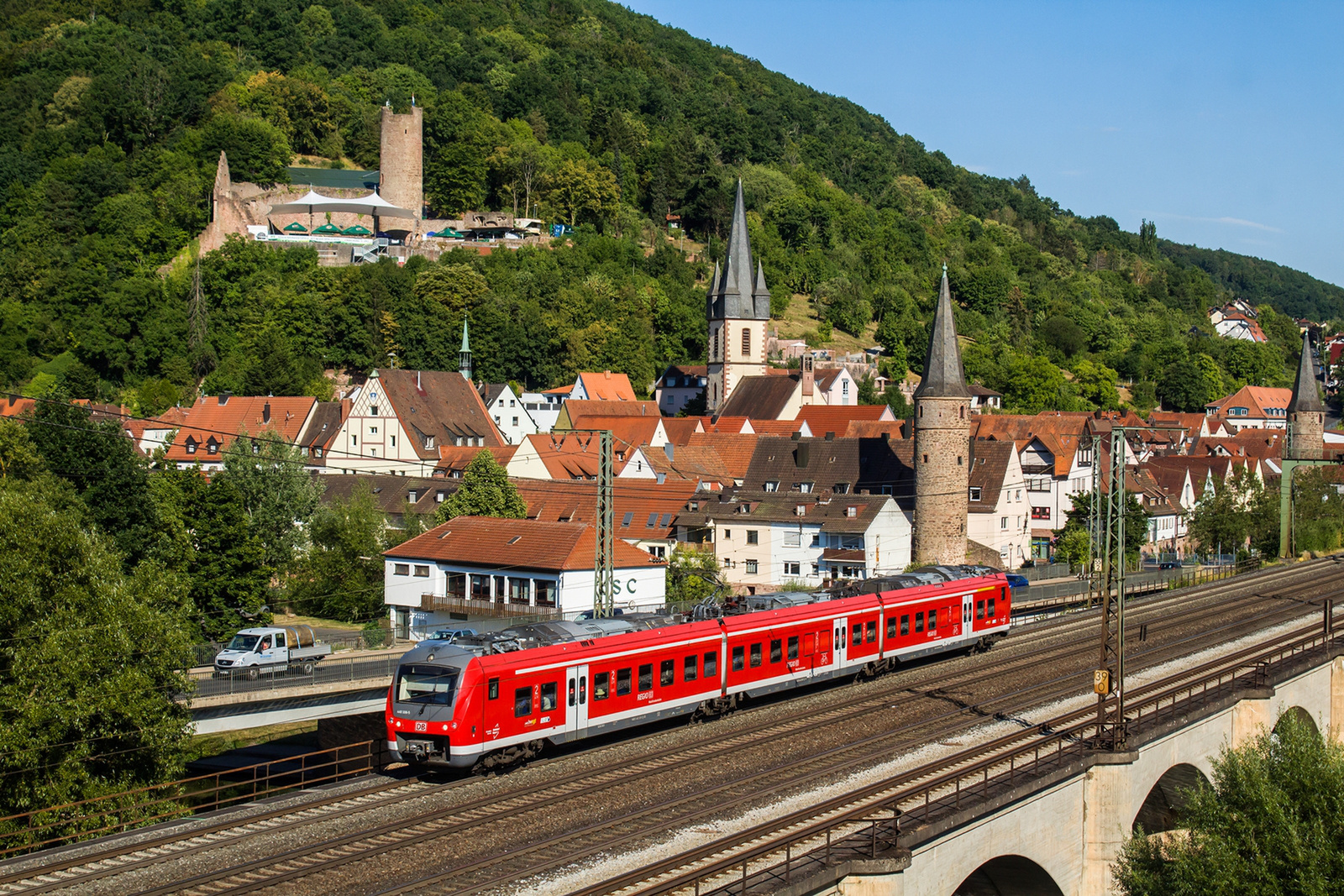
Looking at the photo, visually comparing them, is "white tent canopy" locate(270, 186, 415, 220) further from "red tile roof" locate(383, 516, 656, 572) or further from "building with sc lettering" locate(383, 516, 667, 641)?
"building with sc lettering" locate(383, 516, 667, 641)

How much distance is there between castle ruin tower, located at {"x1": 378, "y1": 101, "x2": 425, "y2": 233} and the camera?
382 ft

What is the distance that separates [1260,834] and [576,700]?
11.5 metres

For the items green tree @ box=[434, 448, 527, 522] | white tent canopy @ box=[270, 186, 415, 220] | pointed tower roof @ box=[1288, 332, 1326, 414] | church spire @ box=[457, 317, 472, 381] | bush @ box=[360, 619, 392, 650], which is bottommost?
bush @ box=[360, 619, 392, 650]

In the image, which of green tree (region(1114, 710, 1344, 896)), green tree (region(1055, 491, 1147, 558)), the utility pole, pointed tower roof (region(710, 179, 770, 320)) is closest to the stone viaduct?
green tree (region(1114, 710, 1344, 896))

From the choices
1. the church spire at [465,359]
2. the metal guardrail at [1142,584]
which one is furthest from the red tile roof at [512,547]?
the church spire at [465,359]

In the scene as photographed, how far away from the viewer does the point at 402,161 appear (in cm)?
11725

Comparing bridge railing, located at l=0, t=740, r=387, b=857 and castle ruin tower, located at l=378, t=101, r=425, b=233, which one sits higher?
castle ruin tower, located at l=378, t=101, r=425, b=233

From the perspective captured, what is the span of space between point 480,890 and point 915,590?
18309 mm

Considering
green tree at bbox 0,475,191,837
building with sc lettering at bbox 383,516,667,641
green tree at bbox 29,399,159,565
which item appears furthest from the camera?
building with sc lettering at bbox 383,516,667,641

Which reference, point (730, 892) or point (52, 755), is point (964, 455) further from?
point (730, 892)

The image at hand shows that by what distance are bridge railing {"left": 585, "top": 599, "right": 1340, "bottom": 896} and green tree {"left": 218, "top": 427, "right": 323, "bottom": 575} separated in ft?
115

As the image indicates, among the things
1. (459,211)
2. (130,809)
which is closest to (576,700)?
(130,809)

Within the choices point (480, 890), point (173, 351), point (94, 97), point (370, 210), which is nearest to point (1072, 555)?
point (480, 890)

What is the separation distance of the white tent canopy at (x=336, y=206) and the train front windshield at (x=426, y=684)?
94.0 m
